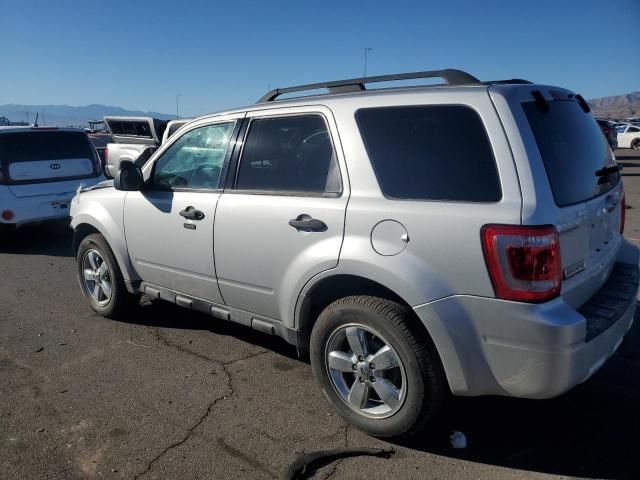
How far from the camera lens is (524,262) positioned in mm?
2469

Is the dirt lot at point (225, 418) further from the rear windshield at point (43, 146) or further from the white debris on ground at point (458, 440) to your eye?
the rear windshield at point (43, 146)

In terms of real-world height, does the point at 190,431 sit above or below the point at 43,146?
below

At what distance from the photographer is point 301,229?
3.24 meters

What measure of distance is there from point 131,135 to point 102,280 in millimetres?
9596

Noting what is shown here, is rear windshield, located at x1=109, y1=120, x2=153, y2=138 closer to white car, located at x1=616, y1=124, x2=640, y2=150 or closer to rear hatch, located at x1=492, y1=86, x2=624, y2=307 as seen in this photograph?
rear hatch, located at x1=492, y1=86, x2=624, y2=307

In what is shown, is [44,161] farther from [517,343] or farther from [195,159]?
[517,343]

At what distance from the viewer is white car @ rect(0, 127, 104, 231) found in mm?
7602

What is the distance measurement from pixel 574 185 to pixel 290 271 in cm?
166

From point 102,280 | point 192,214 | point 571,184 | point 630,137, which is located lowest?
point 102,280

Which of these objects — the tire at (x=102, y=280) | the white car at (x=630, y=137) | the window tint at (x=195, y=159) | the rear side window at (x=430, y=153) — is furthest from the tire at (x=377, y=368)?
the white car at (x=630, y=137)

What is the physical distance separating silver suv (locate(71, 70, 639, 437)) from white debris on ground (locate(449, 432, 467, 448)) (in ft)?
0.96

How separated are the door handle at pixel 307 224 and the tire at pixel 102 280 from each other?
224cm

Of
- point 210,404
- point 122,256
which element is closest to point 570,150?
point 210,404

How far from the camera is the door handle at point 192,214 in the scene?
3.87 metres
